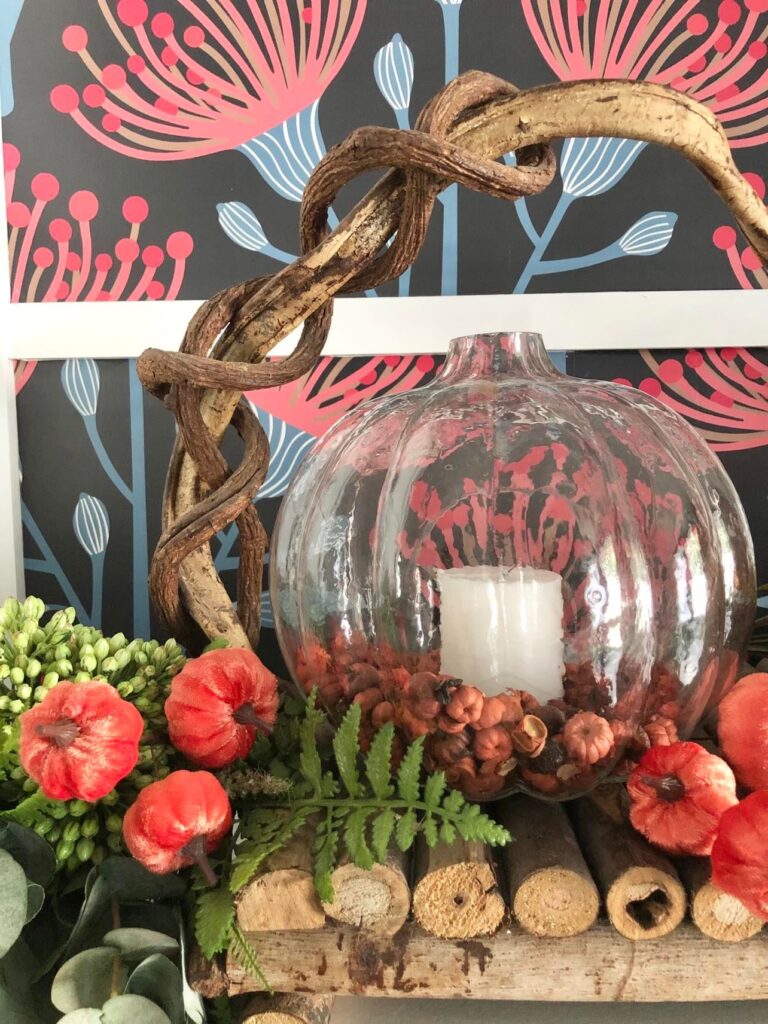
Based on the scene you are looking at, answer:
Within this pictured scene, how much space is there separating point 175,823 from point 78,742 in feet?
0.19

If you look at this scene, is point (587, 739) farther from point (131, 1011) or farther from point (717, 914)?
point (131, 1011)

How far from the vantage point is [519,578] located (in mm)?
428

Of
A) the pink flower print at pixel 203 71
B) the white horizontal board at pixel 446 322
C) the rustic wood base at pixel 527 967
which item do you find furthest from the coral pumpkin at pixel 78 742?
the pink flower print at pixel 203 71

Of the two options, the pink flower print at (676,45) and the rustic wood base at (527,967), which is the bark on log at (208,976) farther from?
the pink flower print at (676,45)

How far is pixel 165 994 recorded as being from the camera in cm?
38

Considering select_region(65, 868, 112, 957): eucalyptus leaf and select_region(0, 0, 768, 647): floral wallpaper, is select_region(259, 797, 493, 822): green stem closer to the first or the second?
select_region(65, 868, 112, 957): eucalyptus leaf

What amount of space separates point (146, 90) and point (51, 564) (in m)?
0.49

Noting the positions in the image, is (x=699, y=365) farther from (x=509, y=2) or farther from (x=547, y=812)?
(x=547, y=812)

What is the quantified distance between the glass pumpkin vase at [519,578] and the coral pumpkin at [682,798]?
3cm

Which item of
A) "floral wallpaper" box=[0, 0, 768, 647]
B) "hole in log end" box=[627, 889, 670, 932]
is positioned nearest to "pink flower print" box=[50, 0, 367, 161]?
"floral wallpaper" box=[0, 0, 768, 647]

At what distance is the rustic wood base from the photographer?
36 cm

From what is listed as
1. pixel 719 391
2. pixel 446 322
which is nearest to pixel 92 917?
pixel 446 322

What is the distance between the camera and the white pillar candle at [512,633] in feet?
1.37

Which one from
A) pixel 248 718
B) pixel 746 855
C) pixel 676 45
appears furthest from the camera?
pixel 676 45
